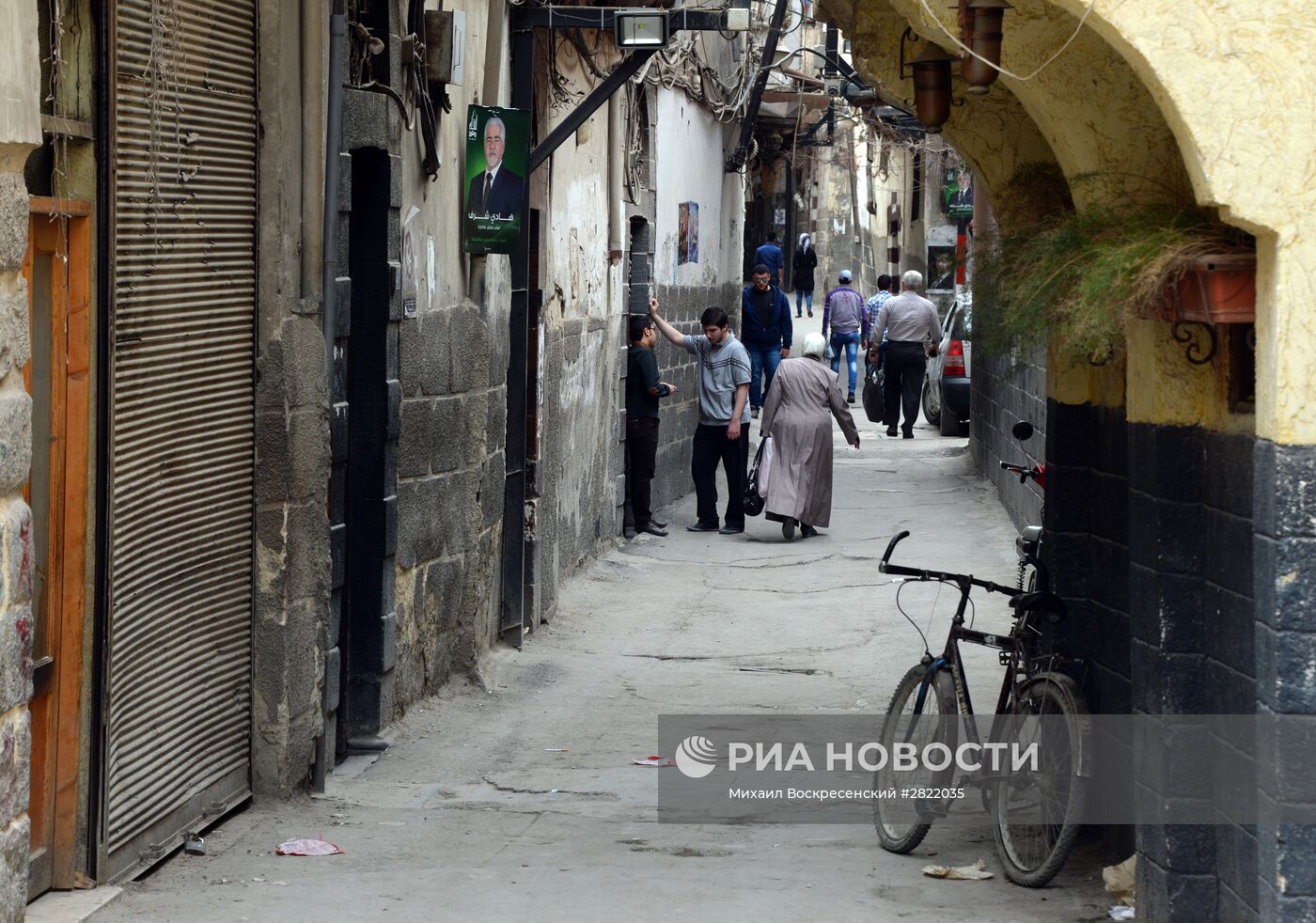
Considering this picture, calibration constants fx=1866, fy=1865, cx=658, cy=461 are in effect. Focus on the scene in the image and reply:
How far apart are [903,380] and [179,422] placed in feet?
50.6

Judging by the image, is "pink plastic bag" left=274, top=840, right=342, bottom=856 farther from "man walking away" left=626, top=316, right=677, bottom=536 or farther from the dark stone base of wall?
"man walking away" left=626, top=316, right=677, bottom=536

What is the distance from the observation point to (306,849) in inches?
247

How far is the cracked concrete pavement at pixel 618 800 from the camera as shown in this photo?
18.6ft

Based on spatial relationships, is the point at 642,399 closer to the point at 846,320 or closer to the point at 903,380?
the point at 903,380

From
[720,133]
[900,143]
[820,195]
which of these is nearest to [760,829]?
[720,133]

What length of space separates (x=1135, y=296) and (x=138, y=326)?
2.97 m

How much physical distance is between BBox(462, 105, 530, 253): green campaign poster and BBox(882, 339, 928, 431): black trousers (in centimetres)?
1139

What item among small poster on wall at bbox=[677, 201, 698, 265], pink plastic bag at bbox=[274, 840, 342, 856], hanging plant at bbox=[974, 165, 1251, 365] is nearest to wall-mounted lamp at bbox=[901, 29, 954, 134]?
hanging plant at bbox=[974, 165, 1251, 365]

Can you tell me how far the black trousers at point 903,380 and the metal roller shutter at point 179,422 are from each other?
14.2 metres

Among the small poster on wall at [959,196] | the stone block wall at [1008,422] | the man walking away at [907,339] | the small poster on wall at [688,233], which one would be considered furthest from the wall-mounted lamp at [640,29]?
the small poster on wall at [959,196]

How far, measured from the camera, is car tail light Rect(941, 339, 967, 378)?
20.4 meters

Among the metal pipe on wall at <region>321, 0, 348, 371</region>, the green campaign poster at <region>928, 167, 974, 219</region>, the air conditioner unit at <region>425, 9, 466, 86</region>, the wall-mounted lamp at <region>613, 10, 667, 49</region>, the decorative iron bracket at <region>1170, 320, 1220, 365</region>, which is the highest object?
the green campaign poster at <region>928, 167, 974, 219</region>

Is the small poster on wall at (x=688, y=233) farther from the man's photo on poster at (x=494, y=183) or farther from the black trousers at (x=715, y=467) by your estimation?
the man's photo on poster at (x=494, y=183)

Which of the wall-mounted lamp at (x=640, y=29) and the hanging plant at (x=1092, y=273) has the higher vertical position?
the wall-mounted lamp at (x=640, y=29)
